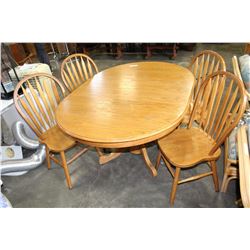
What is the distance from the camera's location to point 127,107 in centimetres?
133

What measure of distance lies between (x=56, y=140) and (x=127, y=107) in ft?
2.40

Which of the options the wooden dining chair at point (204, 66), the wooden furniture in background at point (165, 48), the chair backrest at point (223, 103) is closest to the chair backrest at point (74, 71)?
the wooden dining chair at point (204, 66)

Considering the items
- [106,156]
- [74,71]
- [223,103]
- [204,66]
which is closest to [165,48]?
[204,66]

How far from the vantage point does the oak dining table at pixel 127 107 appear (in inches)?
43.3

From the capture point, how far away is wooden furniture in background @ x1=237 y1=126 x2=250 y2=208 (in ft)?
2.59

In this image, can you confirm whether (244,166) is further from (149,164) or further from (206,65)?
(206,65)

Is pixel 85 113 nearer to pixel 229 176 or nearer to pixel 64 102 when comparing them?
pixel 64 102

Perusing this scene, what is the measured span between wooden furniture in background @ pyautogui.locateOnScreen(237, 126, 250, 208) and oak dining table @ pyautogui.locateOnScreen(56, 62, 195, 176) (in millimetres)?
378

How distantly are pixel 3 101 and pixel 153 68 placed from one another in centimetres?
167

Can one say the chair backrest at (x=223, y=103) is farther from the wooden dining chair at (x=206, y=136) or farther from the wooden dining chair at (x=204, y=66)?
the wooden dining chair at (x=204, y=66)

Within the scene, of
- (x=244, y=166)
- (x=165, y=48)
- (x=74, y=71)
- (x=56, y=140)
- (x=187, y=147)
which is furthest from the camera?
(x=165, y=48)

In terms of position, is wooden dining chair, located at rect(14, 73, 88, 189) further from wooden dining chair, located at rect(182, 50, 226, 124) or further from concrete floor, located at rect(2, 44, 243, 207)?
wooden dining chair, located at rect(182, 50, 226, 124)

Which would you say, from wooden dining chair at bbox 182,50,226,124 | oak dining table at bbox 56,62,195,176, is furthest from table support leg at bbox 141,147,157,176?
wooden dining chair at bbox 182,50,226,124
